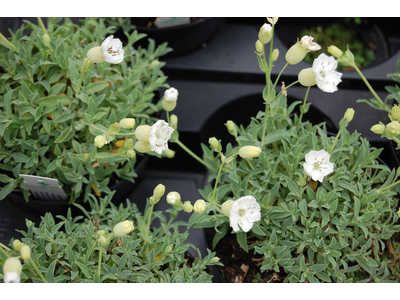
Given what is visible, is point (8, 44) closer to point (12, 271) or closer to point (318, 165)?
point (12, 271)

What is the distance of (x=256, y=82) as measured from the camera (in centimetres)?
179

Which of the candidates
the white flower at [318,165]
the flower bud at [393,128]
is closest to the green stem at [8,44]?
the white flower at [318,165]

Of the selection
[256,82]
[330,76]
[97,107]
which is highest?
[330,76]

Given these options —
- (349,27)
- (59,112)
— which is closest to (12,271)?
(59,112)

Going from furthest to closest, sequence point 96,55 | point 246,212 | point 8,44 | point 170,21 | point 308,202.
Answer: point 170,21 < point 8,44 < point 308,202 < point 96,55 < point 246,212

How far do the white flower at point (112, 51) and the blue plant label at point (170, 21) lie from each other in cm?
57

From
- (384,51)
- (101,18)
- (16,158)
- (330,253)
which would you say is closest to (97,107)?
(16,158)

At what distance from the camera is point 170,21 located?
62.5 inches

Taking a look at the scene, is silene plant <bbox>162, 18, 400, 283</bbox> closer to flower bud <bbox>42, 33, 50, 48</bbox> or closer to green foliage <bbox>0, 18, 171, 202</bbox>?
green foliage <bbox>0, 18, 171, 202</bbox>

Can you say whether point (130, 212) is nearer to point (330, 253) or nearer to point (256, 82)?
point (330, 253)

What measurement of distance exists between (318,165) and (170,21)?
970 mm

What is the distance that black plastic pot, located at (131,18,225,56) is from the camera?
1632 millimetres

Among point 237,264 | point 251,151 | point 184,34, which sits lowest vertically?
point 237,264

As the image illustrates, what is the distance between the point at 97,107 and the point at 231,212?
2.15 feet
